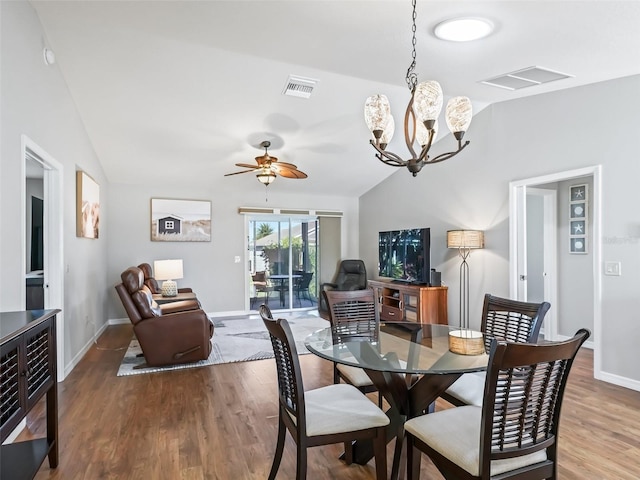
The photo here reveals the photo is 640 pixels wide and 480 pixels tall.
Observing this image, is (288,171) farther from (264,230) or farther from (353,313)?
(264,230)

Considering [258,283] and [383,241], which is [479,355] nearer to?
[383,241]

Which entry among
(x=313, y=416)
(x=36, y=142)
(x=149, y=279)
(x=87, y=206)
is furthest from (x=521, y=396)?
(x=149, y=279)

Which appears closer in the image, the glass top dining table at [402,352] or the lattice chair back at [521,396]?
the lattice chair back at [521,396]

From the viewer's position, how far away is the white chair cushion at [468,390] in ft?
6.96

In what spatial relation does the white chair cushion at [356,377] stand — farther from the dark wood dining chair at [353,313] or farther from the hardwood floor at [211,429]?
the hardwood floor at [211,429]

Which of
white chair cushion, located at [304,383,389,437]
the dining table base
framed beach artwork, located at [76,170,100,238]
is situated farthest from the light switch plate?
framed beach artwork, located at [76,170,100,238]

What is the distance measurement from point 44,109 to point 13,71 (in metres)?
0.67

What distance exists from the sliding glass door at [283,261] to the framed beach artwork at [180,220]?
850 mm

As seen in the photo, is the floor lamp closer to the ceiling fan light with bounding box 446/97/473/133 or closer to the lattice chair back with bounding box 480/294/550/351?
the lattice chair back with bounding box 480/294/550/351

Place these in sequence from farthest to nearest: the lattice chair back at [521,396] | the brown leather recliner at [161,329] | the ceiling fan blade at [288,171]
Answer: the ceiling fan blade at [288,171] → the brown leather recliner at [161,329] → the lattice chair back at [521,396]

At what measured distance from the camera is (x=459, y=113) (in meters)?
2.26

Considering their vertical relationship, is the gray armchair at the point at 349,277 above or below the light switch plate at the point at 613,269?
below

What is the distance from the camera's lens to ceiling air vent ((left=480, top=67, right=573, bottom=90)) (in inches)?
130

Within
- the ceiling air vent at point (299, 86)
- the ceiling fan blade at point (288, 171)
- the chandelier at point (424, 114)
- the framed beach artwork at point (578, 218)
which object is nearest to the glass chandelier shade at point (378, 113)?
the chandelier at point (424, 114)
